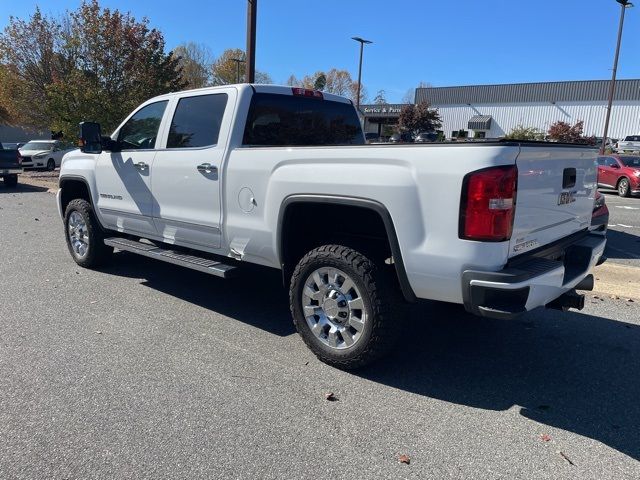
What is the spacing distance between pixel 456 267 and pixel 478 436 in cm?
99

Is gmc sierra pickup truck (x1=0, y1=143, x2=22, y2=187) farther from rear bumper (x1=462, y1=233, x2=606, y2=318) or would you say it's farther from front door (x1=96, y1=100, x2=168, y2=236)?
rear bumper (x1=462, y1=233, x2=606, y2=318)

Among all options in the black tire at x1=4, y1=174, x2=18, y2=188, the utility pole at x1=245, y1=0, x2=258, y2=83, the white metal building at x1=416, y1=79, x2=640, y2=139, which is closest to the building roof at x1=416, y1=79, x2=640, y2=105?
the white metal building at x1=416, y1=79, x2=640, y2=139

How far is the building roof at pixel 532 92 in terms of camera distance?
50.4 m

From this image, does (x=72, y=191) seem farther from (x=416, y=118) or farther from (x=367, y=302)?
(x=416, y=118)

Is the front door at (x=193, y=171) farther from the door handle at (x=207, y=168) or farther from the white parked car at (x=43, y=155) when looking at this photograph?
the white parked car at (x=43, y=155)

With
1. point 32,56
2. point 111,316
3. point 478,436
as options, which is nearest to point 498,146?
point 478,436

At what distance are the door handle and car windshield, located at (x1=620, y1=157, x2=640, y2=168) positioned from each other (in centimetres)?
1900

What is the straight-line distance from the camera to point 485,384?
12.2 ft

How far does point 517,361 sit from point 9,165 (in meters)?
18.5

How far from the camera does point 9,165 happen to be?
1775 centimetres

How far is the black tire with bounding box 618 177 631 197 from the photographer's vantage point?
1868 cm

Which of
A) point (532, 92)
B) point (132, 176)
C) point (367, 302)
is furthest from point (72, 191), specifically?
point (532, 92)

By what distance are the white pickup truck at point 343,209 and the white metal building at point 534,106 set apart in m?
45.2

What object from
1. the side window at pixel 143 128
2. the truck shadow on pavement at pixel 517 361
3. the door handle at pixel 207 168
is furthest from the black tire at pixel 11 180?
the door handle at pixel 207 168
